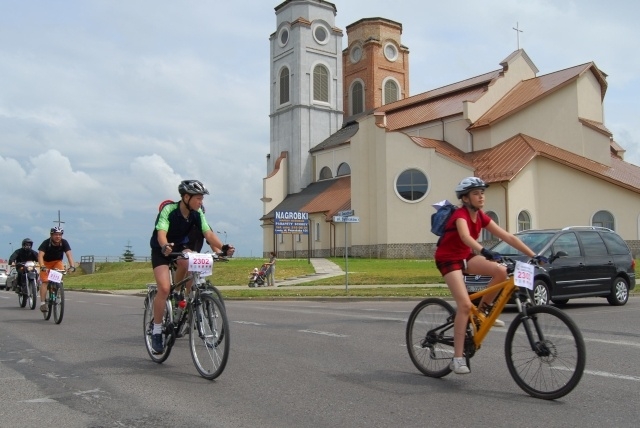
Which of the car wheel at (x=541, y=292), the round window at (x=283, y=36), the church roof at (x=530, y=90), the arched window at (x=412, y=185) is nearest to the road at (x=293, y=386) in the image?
the car wheel at (x=541, y=292)

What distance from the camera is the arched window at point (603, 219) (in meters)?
42.0

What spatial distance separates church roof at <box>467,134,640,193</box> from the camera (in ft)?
137

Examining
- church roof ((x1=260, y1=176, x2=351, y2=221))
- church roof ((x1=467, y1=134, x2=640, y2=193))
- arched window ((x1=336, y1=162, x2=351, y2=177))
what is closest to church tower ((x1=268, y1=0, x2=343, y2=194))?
church roof ((x1=260, y1=176, x2=351, y2=221))

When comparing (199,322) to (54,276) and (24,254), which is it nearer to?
(54,276)

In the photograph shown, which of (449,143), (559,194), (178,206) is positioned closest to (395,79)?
(449,143)

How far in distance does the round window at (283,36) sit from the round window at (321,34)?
9.34 feet

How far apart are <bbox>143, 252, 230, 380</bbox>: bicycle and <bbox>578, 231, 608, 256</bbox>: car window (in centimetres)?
1092

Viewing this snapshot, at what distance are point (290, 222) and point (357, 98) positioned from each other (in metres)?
37.0

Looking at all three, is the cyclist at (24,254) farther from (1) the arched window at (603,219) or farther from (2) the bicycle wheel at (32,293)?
(1) the arched window at (603,219)

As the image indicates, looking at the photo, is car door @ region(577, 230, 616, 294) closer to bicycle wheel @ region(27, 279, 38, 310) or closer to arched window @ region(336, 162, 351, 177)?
bicycle wheel @ region(27, 279, 38, 310)

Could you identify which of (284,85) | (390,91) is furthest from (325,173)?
(390,91)

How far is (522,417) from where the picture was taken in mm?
5117

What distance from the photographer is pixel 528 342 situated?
5.83m

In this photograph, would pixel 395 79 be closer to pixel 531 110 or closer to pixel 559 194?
pixel 531 110
